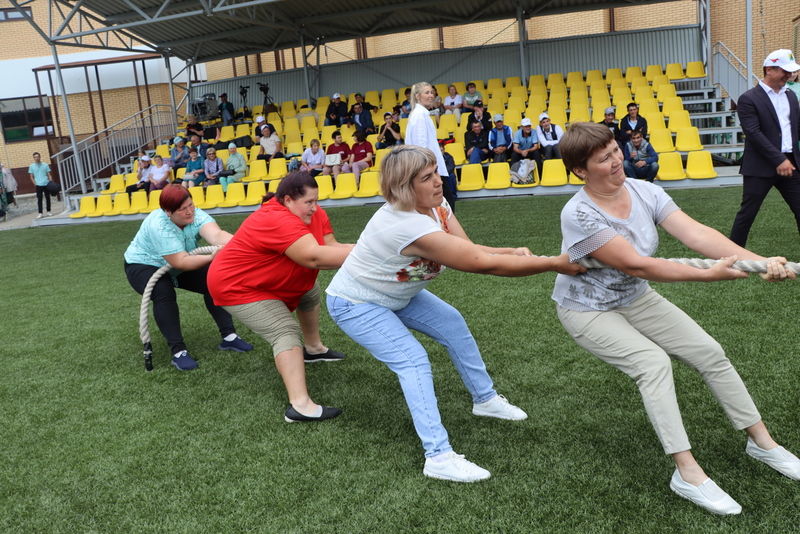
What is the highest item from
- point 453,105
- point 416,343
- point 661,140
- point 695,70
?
point 695,70

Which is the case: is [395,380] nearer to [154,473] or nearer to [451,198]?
[154,473]

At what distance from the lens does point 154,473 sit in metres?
3.41

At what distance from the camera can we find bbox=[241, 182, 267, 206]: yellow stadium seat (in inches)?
607

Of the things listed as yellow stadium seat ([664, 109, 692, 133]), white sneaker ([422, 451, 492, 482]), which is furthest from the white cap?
yellow stadium seat ([664, 109, 692, 133])

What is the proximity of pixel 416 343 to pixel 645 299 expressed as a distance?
→ 1.06 metres

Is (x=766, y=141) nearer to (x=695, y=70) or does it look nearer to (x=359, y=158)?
(x=359, y=158)

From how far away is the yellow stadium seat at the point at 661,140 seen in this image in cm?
1343

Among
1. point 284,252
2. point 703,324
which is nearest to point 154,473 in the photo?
point 284,252

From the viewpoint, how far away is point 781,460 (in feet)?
9.32

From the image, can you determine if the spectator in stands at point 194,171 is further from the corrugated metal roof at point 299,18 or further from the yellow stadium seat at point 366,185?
the yellow stadium seat at point 366,185

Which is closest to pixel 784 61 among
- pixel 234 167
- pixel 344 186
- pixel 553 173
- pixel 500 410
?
pixel 500 410

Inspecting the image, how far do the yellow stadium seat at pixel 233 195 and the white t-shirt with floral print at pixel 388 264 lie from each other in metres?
12.6

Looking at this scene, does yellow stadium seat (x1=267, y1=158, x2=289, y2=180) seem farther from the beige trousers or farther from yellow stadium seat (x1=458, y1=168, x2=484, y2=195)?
the beige trousers

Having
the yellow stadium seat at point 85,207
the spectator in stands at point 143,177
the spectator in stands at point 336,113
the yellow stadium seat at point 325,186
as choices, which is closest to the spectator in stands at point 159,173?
the spectator in stands at point 143,177
